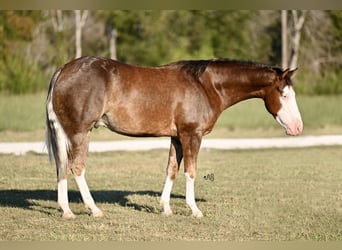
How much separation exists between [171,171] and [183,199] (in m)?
1.16

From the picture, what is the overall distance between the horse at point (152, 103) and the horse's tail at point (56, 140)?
0.5 inches

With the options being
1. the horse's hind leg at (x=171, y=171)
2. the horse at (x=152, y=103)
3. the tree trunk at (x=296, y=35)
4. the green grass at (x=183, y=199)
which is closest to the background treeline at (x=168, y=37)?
the tree trunk at (x=296, y=35)

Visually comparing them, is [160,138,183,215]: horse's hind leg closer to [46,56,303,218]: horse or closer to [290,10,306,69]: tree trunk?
[46,56,303,218]: horse

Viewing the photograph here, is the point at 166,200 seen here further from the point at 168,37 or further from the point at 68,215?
the point at 168,37

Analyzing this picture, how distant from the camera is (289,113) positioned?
8.65 m

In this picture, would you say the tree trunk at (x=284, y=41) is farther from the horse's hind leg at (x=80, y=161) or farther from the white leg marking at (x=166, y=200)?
the horse's hind leg at (x=80, y=161)

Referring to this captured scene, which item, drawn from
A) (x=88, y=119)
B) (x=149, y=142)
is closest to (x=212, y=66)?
(x=88, y=119)

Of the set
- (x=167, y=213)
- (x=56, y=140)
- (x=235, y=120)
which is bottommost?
(x=235, y=120)

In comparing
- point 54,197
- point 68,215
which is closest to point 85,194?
point 68,215

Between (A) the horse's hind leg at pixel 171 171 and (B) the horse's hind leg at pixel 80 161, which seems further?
(A) the horse's hind leg at pixel 171 171

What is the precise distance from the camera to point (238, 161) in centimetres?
1359

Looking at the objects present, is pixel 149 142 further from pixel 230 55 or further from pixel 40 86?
pixel 230 55

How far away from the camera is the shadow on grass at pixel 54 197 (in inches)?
350

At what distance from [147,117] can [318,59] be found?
19787 millimetres
